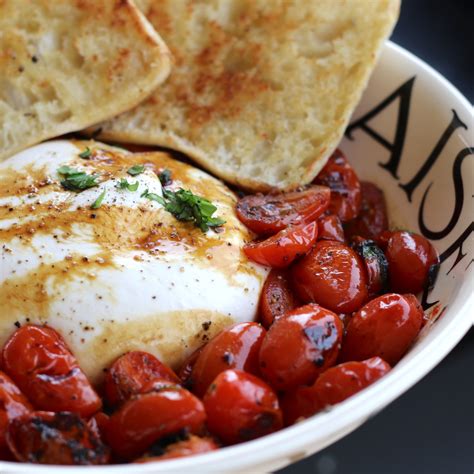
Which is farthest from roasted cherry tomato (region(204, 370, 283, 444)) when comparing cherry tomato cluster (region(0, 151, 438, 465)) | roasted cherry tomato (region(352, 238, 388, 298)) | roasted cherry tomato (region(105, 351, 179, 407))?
roasted cherry tomato (region(352, 238, 388, 298))

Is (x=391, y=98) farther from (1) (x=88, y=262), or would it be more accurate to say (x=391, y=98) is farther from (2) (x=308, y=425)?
(2) (x=308, y=425)

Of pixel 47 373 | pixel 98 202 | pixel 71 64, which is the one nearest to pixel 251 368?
pixel 47 373

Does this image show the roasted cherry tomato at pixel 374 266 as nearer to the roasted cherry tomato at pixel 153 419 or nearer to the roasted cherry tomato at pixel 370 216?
the roasted cherry tomato at pixel 370 216

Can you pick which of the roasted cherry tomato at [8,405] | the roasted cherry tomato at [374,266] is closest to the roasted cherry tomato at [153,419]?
the roasted cherry tomato at [8,405]

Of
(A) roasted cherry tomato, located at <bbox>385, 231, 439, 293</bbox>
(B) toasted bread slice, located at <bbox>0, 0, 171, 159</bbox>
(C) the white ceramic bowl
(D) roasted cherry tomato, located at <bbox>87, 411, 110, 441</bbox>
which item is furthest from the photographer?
(B) toasted bread slice, located at <bbox>0, 0, 171, 159</bbox>

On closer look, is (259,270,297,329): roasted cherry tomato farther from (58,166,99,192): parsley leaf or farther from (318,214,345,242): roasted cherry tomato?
(58,166,99,192): parsley leaf

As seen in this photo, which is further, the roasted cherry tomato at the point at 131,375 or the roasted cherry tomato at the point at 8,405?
the roasted cherry tomato at the point at 131,375
